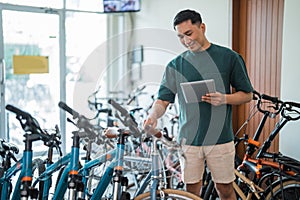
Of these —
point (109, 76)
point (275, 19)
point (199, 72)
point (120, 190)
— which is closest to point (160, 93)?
point (199, 72)

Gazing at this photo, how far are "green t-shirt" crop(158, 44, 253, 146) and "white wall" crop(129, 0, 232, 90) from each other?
1.72m

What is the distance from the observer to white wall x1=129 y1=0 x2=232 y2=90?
12.5ft

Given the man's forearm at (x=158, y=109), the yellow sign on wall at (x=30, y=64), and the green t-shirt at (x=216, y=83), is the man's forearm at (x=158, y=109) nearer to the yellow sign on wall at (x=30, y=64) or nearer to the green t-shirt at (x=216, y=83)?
the green t-shirt at (x=216, y=83)

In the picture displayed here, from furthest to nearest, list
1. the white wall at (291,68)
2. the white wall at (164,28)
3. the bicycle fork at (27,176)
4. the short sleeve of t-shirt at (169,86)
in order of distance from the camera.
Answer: the white wall at (164,28), the white wall at (291,68), the short sleeve of t-shirt at (169,86), the bicycle fork at (27,176)

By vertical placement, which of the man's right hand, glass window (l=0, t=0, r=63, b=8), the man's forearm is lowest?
the man's right hand

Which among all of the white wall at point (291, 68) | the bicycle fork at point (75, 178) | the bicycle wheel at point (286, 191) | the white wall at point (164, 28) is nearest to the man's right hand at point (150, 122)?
the bicycle fork at point (75, 178)

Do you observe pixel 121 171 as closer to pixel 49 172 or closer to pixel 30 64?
pixel 49 172

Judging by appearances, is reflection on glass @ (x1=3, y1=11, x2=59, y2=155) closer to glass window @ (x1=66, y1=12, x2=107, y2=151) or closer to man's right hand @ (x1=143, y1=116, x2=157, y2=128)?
glass window @ (x1=66, y1=12, x2=107, y2=151)

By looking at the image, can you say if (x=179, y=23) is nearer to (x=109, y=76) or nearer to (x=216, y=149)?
(x=216, y=149)

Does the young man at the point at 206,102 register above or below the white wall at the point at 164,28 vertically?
below

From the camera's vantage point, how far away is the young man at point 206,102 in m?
2.04

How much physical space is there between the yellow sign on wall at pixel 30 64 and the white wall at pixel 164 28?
1.24 meters

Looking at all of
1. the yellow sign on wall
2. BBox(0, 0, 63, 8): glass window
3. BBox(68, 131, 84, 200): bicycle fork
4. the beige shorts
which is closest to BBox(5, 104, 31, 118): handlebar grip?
BBox(68, 131, 84, 200): bicycle fork

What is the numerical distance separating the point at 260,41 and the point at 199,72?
1.65 meters
